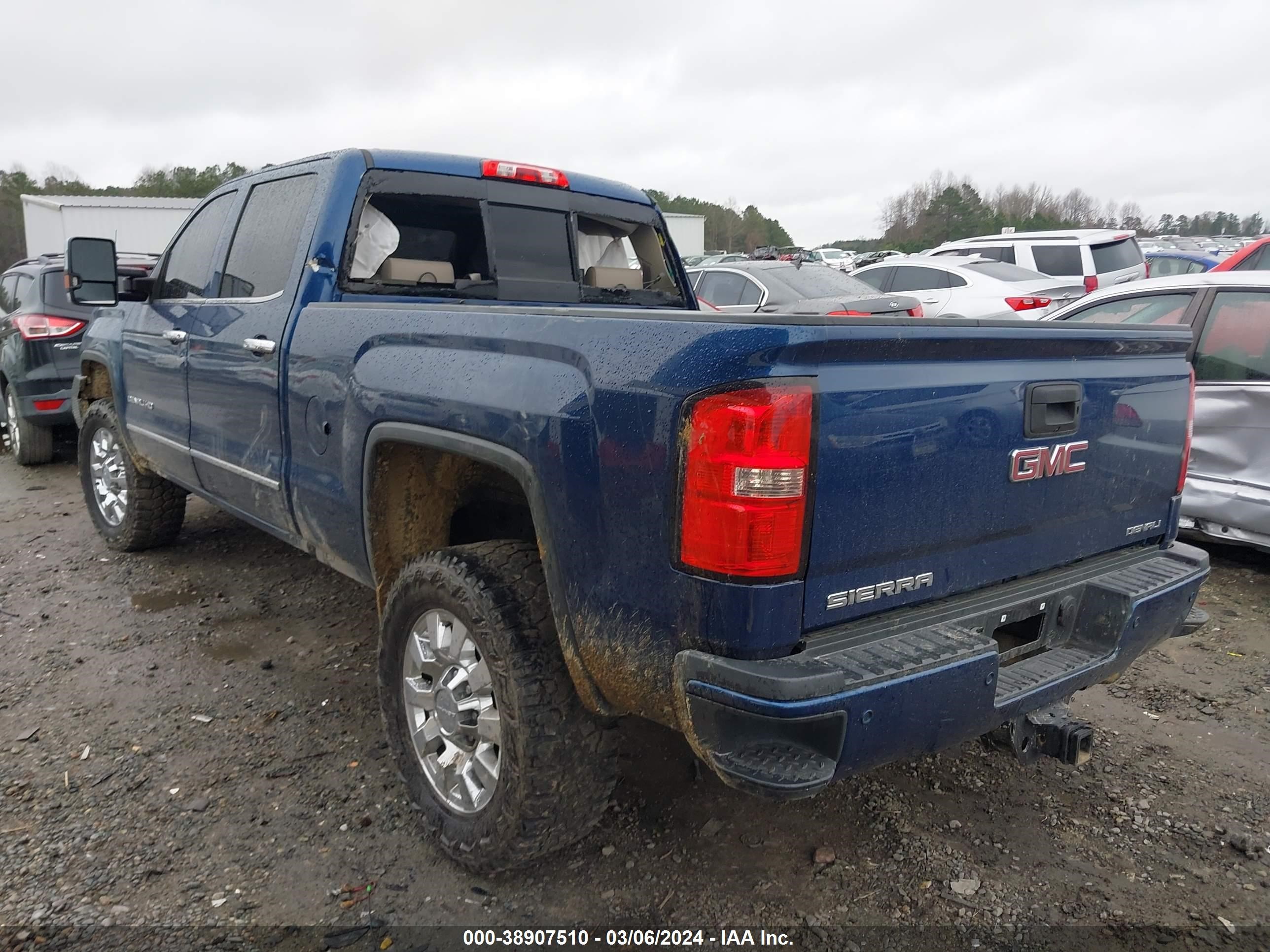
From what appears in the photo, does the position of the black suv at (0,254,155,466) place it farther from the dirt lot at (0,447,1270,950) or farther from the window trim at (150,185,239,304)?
the dirt lot at (0,447,1270,950)

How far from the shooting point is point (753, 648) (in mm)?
1878

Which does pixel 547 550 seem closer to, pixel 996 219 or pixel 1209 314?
pixel 1209 314

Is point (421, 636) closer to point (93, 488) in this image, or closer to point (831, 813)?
point (831, 813)

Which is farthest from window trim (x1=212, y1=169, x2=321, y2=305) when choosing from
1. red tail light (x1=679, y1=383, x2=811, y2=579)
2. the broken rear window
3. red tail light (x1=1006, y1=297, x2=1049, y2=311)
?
red tail light (x1=1006, y1=297, x2=1049, y2=311)

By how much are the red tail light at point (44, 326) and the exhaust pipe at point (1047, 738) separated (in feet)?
25.9

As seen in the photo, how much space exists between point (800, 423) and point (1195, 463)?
4126 mm

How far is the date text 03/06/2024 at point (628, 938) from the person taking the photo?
228cm

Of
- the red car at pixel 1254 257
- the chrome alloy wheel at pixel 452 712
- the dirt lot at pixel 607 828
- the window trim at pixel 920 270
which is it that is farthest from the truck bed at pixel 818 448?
the window trim at pixel 920 270

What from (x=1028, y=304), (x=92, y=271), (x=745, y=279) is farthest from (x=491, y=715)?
(x=1028, y=304)

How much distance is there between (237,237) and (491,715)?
8.78 feet

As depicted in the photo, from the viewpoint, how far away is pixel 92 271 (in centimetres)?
438

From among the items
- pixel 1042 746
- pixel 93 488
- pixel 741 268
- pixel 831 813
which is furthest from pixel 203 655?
pixel 741 268

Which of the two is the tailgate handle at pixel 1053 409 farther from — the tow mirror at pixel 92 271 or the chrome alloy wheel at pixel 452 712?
the tow mirror at pixel 92 271

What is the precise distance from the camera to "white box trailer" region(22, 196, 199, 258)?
96.1 ft
